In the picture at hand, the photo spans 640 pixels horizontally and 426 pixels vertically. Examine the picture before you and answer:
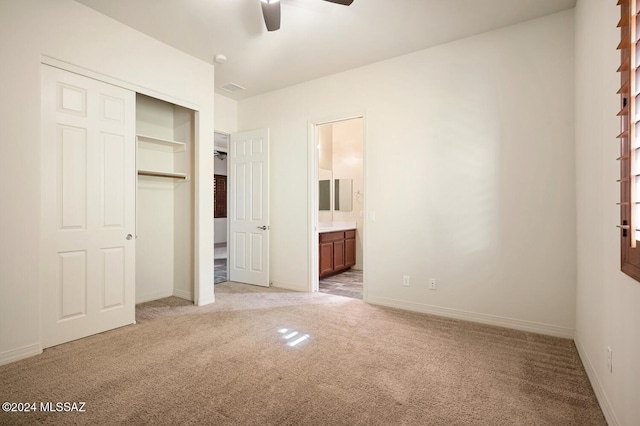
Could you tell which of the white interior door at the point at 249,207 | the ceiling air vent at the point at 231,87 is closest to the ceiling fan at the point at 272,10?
the ceiling air vent at the point at 231,87

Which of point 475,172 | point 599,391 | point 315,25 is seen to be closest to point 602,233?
point 599,391

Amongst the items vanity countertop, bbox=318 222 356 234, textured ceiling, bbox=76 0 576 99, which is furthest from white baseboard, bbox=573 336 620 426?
vanity countertop, bbox=318 222 356 234

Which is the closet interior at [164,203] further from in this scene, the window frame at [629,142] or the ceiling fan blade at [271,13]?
the window frame at [629,142]

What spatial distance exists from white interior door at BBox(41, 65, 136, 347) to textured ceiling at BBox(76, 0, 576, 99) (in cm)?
83

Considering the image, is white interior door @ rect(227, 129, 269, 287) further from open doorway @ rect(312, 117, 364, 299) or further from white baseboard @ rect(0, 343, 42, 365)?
white baseboard @ rect(0, 343, 42, 365)

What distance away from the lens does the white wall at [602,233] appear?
152cm

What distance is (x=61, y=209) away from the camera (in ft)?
9.00

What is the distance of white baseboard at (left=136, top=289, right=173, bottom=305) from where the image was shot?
3.97 metres

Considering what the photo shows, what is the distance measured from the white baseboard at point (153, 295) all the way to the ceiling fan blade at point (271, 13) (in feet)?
11.4

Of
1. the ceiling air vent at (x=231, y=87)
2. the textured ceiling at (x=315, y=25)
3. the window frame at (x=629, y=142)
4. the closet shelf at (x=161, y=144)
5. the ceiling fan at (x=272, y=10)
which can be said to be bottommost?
the window frame at (x=629, y=142)

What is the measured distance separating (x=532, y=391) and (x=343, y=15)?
133 inches

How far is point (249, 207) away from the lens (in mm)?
4961

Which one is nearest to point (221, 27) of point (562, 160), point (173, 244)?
point (173, 244)

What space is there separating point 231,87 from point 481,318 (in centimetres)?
445
